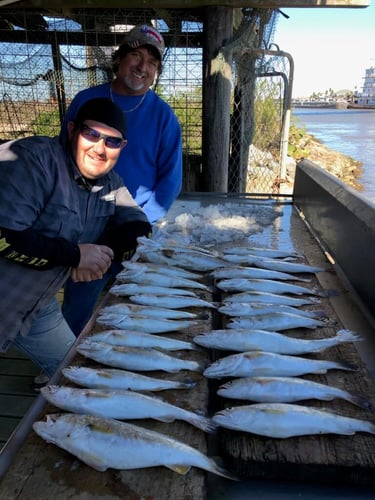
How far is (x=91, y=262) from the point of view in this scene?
235 cm

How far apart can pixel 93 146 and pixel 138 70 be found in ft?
4.60

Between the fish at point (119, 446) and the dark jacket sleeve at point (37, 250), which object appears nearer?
the fish at point (119, 446)

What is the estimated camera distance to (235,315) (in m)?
2.25

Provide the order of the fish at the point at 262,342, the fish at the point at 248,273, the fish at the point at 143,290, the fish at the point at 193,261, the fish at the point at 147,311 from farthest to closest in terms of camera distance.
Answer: the fish at the point at 193,261, the fish at the point at 248,273, the fish at the point at 143,290, the fish at the point at 147,311, the fish at the point at 262,342

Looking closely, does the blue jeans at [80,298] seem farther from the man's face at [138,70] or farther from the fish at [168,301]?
the man's face at [138,70]

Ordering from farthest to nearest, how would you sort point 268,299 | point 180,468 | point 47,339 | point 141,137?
point 141,137 < point 47,339 < point 268,299 < point 180,468

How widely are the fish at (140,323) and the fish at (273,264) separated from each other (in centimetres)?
97

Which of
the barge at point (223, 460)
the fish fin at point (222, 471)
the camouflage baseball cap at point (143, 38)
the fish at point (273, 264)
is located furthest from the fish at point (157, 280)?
the camouflage baseball cap at point (143, 38)

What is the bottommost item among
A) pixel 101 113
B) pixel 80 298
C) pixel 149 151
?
pixel 80 298

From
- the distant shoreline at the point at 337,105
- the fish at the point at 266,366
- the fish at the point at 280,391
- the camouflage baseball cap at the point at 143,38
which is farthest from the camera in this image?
the distant shoreline at the point at 337,105

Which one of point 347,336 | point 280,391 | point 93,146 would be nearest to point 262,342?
point 280,391

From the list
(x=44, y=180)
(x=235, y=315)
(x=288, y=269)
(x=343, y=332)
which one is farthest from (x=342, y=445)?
(x=44, y=180)

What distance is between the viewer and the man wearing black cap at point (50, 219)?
214cm

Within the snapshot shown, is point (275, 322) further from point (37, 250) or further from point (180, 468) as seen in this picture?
point (37, 250)
